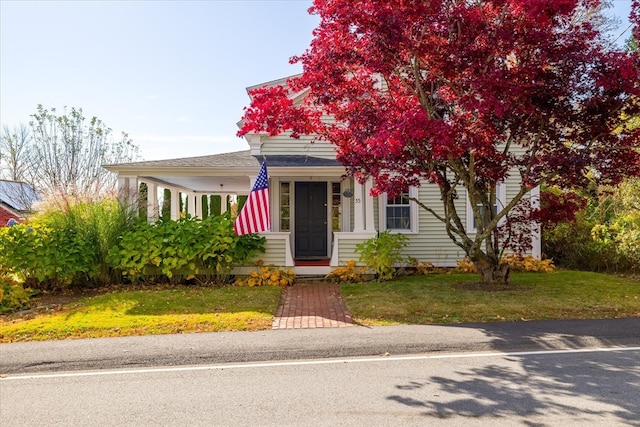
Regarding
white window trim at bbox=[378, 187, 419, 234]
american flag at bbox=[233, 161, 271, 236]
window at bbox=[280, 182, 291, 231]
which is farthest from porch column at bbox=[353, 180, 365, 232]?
american flag at bbox=[233, 161, 271, 236]

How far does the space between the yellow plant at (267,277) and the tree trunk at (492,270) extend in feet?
14.6

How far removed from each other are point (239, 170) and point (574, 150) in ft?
25.6

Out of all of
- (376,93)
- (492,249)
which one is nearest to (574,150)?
(492,249)

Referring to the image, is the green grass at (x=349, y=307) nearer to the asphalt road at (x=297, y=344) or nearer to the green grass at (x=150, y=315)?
the green grass at (x=150, y=315)

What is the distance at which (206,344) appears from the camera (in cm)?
611

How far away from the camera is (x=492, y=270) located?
9.80m

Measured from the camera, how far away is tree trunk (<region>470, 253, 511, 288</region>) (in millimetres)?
9750

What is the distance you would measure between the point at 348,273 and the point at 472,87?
5.66 m

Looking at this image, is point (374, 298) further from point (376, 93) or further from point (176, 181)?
point (176, 181)

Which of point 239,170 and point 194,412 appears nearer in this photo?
point 194,412

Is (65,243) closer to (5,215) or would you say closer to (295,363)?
(295,363)

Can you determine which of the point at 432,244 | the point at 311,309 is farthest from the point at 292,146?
the point at 311,309

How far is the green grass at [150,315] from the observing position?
273 inches

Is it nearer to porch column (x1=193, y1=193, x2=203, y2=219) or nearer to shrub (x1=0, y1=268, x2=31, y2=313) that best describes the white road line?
shrub (x1=0, y1=268, x2=31, y2=313)
